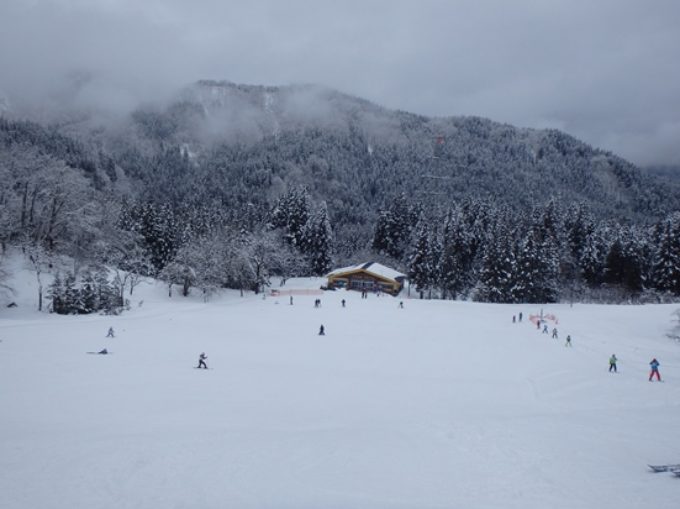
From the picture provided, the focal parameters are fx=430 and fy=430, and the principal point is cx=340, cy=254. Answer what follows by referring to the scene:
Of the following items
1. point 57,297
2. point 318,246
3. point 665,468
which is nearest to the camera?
point 665,468

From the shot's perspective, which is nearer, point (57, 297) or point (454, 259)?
point (57, 297)

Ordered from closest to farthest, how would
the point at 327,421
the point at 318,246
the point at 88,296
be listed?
the point at 327,421 < the point at 88,296 < the point at 318,246

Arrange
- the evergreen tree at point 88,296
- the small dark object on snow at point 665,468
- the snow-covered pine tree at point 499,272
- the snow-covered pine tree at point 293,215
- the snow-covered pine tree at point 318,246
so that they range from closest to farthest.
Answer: the small dark object on snow at point 665,468, the evergreen tree at point 88,296, the snow-covered pine tree at point 499,272, the snow-covered pine tree at point 318,246, the snow-covered pine tree at point 293,215

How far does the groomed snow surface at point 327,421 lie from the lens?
10047 millimetres

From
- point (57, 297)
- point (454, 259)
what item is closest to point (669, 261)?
point (454, 259)

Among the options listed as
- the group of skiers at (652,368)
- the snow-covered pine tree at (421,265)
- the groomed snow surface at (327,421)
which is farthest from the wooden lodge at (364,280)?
the group of skiers at (652,368)

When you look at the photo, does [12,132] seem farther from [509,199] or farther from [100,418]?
[509,199]

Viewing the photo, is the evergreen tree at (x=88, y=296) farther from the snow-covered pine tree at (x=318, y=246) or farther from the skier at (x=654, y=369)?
the skier at (x=654, y=369)

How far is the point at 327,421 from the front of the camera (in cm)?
1491

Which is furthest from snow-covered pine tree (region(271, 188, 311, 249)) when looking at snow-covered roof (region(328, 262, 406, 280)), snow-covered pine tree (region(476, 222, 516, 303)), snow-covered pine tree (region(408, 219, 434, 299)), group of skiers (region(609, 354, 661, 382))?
group of skiers (region(609, 354, 661, 382))

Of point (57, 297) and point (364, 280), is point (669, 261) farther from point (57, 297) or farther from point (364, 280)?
point (57, 297)

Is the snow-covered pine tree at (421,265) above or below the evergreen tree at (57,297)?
above

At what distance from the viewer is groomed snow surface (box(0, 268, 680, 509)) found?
33.0ft

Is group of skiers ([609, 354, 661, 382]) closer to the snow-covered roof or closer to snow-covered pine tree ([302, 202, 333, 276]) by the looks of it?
the snow-covered roof
